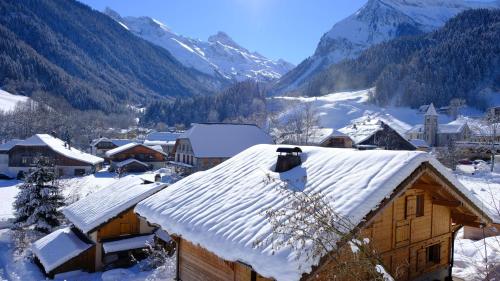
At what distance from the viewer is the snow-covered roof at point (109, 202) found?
59.4 feet

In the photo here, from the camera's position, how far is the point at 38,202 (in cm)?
2405

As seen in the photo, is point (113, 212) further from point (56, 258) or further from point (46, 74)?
point (46, 74)

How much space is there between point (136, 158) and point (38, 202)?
45.1m

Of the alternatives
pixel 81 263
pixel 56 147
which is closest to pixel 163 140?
pixel 56 147

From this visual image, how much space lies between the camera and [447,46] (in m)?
140

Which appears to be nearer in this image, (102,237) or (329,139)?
(102,237)

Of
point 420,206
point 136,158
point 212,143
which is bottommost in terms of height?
point 136,158

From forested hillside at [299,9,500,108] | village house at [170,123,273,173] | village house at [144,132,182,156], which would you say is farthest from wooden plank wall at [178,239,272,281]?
forested hillside at [299,9,500,108]

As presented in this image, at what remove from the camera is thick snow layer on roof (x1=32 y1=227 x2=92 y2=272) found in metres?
18.2

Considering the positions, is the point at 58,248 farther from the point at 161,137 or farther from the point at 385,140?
the point at 161,137

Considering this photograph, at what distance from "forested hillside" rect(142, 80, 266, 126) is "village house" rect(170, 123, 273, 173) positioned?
8062cm

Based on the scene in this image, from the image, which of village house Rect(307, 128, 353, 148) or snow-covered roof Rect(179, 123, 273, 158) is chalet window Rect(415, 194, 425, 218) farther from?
village house Rect(307, 128, 353, 148)

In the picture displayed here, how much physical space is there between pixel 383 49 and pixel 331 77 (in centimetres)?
2659

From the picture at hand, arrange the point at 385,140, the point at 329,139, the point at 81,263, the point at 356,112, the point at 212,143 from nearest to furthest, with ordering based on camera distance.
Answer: the point at 81,263
the point at 212,143
the point at 385,140
the point at 329,139
the point at 356,112
